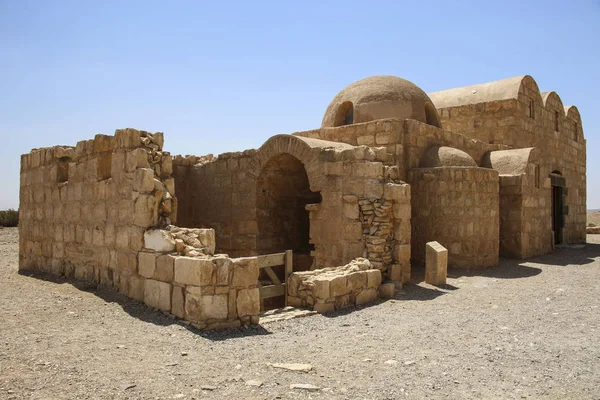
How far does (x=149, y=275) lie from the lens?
18.8 feet

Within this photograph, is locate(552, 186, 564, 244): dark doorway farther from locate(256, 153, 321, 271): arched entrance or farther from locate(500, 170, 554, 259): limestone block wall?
locate(256, 153, 321, 271): arched entrance

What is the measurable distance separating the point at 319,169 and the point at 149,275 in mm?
3664

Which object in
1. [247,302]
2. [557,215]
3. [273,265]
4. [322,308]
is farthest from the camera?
[557,215]

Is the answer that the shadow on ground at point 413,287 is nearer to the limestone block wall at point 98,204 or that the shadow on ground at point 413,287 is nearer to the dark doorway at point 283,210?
the limestone block wall at point 98,204

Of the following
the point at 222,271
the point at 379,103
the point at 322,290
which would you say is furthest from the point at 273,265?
the point at 379,103

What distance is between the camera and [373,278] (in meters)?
7.09

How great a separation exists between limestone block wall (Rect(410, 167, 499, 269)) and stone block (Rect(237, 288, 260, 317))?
528cm

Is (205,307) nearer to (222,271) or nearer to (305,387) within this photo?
(222,271)

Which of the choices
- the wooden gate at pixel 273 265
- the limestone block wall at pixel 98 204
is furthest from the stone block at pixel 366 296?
the limestone block wall at pixel 98 204

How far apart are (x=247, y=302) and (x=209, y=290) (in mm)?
470

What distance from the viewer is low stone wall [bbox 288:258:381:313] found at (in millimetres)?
6297

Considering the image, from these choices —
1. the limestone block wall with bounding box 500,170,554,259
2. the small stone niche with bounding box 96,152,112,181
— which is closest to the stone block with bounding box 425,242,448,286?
the limestone block wall with bounding box 500,170,554,259

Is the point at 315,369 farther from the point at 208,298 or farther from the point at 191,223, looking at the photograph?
the point at 191,223

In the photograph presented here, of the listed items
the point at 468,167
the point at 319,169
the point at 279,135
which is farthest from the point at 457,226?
the point at 279,135
